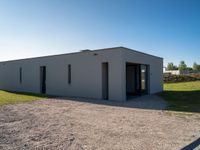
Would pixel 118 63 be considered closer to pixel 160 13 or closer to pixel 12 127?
pixel 160 13

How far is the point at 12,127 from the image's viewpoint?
184 inches

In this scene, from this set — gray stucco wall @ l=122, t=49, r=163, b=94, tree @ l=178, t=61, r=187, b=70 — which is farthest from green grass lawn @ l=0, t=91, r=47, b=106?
tree @ l=178, t=61, r=187, b=70

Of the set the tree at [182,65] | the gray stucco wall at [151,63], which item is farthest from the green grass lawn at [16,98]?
the tree at [182,65]

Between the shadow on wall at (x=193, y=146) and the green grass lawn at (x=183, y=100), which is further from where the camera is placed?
the green grass lawn at (x=183, y=100)

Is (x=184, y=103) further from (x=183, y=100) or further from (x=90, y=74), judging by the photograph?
(x=90, y=74)

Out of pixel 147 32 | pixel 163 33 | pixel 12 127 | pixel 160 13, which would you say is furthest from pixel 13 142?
pixel 163 33

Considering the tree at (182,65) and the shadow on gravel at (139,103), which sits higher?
the tree at (182,65)

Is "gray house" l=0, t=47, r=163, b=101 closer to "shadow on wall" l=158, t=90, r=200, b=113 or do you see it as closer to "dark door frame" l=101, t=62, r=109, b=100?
"dark door frame" l=101, t=62, r=109, b=100

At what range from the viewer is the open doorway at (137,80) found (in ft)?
43.7

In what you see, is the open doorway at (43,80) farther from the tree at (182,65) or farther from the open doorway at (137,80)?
the tree at (182,65)

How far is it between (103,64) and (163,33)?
6.20 meters

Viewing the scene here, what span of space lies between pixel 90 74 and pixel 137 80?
479 cm

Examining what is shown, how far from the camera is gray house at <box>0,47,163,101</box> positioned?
10.0m

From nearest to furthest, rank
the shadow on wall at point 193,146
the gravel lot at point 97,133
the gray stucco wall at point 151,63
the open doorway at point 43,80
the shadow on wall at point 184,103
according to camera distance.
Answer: the shadow on wall at point 193,146, the gravel lot at point 97,133, the shadow on wall at point 184,103, the gray stucco wall at point 151,63, the open doorway at point 43,80
